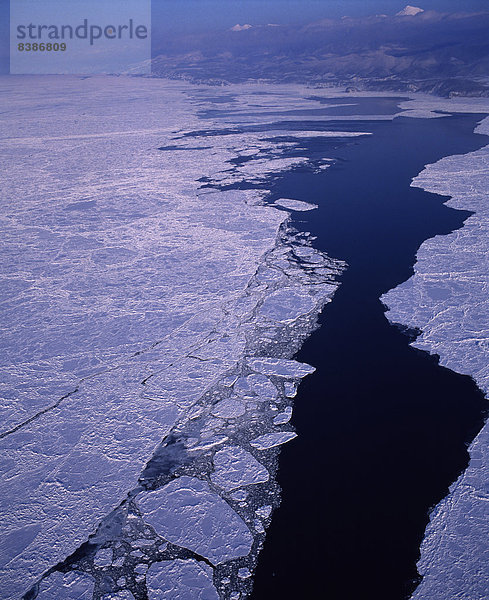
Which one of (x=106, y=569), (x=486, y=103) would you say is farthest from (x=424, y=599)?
(x=486, y=103)

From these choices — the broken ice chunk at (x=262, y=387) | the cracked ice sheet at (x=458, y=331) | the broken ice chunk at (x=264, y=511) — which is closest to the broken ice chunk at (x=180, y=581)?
the broken ice chunk at (x=264, y=511)

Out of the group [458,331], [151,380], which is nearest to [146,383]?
[151,380]

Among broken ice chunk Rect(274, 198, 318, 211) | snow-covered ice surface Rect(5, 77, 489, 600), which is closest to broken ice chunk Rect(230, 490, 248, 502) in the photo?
snow-covered ice surface Rect(5, 77, 489, 600)

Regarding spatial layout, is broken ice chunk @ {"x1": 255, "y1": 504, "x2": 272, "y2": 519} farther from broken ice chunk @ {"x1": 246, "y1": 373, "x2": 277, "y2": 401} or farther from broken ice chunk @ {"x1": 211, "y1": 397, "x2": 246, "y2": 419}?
broken ice chunk @ {"x1": 246, "y1": 373, "x2": 277, "y2": 401}

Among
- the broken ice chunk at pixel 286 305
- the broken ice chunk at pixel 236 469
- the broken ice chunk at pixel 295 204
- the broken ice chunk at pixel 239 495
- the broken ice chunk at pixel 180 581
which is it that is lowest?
the broken ice chunk at pixel 180 581

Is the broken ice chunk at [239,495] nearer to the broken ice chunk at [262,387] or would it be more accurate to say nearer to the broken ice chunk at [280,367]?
the broken ice chunk at [262,387]

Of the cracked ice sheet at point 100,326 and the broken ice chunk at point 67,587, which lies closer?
the broken ice chunk at point 67,587
